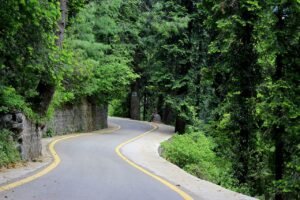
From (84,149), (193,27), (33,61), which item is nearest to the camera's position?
(33,61)

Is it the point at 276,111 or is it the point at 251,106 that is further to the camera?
the point at 251,106

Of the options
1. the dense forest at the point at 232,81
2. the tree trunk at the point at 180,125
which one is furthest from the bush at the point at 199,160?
the tree trunk at the point at 180,125

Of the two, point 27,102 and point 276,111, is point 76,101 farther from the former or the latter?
point 276,111

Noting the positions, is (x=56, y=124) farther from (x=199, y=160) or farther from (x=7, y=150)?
(x=7, y=150)

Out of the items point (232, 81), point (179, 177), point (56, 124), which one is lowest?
point (179, 177)

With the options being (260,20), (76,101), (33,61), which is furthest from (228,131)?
(76,101)

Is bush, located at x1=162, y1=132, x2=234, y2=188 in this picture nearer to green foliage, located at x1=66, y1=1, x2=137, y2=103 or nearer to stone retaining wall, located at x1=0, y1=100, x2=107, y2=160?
stone retaining wall, located at x1=0, y1=100, x2=107, y2=160

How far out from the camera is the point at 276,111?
51.8ft

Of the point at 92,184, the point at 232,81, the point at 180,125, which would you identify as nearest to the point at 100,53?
the point at 180,125

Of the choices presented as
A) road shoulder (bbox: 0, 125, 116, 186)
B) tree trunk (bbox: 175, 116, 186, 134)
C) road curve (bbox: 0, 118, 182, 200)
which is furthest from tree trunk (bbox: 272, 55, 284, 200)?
tree trunk (bbox: 175, 116, 186, 134)

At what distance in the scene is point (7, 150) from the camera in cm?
1314

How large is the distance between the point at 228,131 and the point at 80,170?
7.39 metres

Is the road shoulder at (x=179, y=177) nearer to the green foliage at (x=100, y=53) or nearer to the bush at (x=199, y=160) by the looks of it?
the bush at (x=199, y=160)

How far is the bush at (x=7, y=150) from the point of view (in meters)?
12.6
